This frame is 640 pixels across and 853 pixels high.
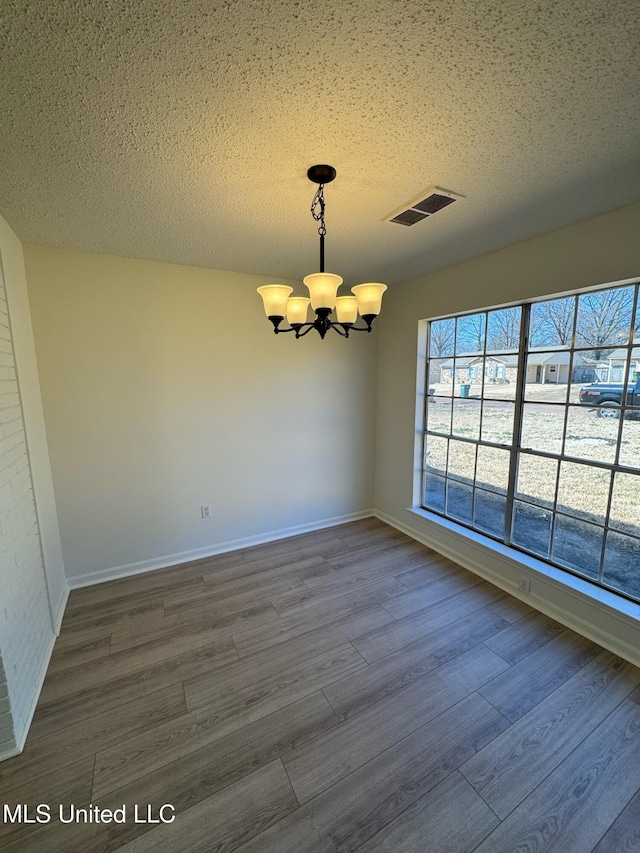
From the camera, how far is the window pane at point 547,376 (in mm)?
2273

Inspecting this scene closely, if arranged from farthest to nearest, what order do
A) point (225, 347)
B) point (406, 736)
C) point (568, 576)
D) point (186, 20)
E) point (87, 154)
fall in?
point (225, 347)
point (568, 576)
point (406, 736)
point (87, 154)
point (186, 20)

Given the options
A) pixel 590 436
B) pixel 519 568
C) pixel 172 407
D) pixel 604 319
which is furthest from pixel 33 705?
pixel 604 319

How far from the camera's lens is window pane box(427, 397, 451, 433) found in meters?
3.16

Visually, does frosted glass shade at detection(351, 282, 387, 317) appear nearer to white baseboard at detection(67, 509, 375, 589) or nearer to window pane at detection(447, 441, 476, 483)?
window pane at detection(447, 441, 476, 483)

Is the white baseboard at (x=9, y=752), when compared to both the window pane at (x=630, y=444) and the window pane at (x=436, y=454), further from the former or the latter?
the window pane at (x=630, y=444)

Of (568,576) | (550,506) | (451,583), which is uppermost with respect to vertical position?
(550,506)

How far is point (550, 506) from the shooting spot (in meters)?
2.40

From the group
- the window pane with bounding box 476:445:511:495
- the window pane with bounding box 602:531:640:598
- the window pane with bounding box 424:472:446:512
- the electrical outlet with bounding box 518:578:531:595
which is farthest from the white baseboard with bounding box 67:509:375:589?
the window pane with bounding box 602:531:640:598

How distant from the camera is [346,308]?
1.72 m

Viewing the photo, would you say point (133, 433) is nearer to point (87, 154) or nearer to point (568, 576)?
point (87, 154)

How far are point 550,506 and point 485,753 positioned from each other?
158cm

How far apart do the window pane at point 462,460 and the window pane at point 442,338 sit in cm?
86

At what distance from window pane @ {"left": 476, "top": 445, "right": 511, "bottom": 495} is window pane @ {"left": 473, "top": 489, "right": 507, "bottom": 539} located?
7 centimetres

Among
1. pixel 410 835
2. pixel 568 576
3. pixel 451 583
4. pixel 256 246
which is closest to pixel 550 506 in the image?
pixel 568 576
